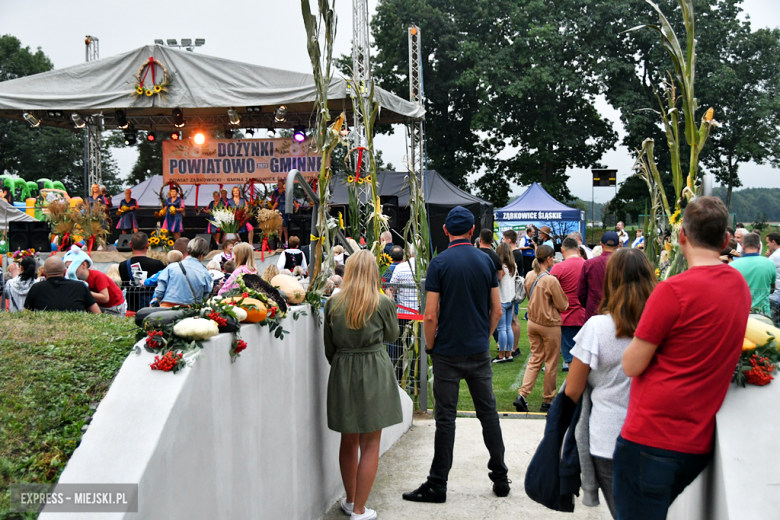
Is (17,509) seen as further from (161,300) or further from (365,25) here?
(365,25)

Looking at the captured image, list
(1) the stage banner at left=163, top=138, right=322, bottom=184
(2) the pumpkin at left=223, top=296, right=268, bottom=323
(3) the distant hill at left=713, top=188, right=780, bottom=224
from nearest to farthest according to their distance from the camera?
(2) the pumpkin at left=223, top=296, right=268, bottom=323, (1) the stage banner at left=163, top=138, right=322, bottom=184, (3) the distant hill at left=713, top=188, right=780, bottom=224

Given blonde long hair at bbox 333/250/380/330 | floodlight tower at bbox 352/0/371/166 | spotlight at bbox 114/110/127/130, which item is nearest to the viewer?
blonde long hair at bbox 333/250/380/330

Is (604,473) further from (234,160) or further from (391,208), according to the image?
(234,160)

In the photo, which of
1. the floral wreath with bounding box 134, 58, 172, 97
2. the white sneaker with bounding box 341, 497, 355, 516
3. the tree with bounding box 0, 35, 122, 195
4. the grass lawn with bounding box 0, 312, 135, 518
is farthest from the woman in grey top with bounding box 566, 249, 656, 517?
the tree with bounding box 0, 35, 122, 195

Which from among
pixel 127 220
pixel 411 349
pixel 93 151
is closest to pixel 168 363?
pixel 411 349

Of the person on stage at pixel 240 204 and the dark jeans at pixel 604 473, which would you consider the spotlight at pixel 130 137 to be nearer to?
the person on stage at pixel 240 204

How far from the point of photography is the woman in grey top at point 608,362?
8.89 feet

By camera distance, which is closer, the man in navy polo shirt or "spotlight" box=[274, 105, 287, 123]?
the man in navy polo shirt

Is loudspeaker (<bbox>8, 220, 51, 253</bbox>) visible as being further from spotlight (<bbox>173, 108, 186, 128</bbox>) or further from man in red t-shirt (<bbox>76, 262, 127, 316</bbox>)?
man in red t-shirt (<bbox>76, 262, 127, 316</bbox>)

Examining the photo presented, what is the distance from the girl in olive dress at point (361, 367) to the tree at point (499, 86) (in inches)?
1088

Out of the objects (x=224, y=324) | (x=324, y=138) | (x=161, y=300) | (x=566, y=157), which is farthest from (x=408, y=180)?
(x=566, y=157)

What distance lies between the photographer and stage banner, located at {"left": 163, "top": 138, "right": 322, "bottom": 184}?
16.0 meters

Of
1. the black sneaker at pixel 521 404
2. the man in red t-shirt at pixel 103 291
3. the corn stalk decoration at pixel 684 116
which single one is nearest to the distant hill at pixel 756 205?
the black sneaker at pixel 521 404

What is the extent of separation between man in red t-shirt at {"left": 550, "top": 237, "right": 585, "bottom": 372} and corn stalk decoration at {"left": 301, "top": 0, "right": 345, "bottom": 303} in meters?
3.15
